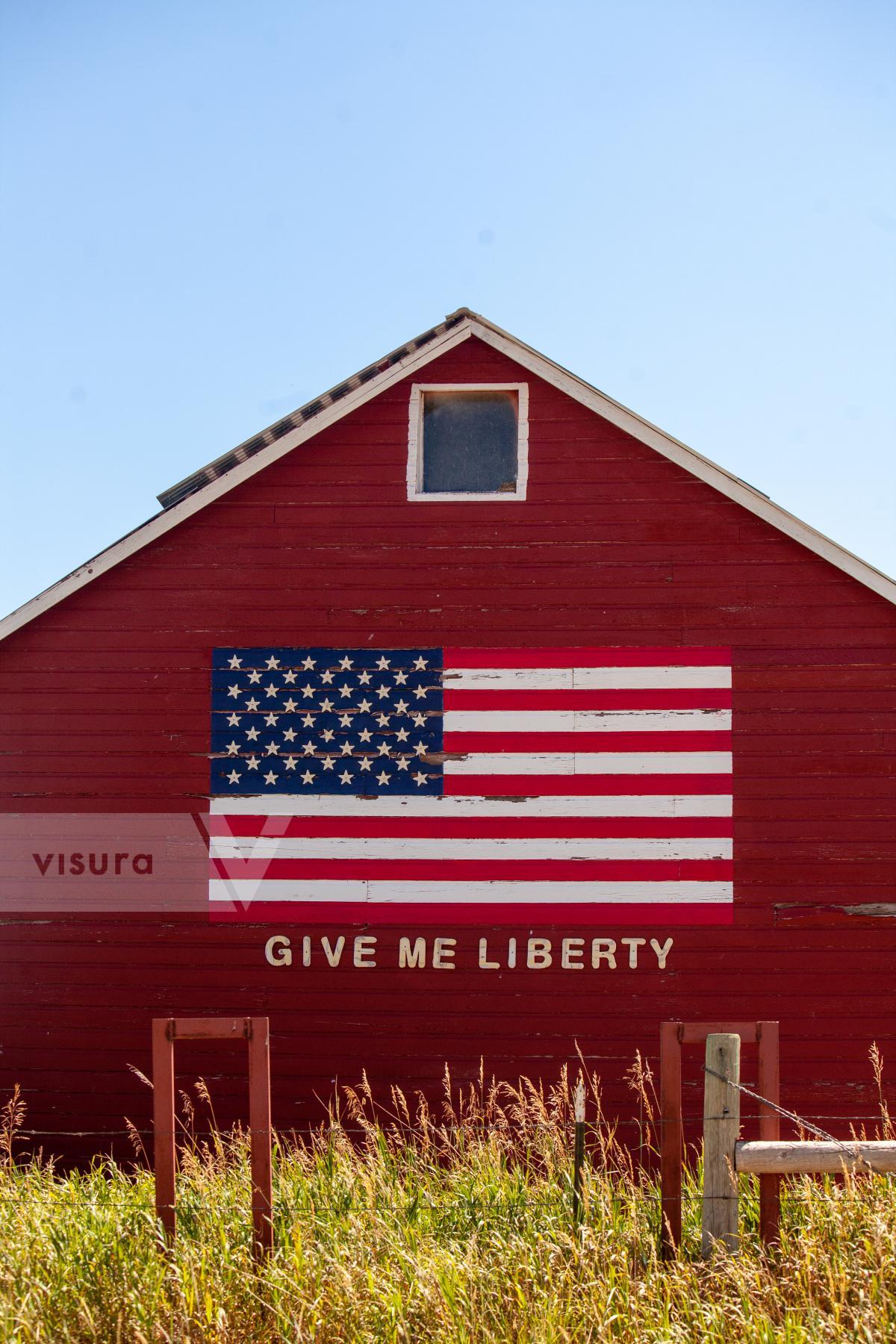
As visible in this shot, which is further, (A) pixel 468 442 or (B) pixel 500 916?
(A) pixel 468 442

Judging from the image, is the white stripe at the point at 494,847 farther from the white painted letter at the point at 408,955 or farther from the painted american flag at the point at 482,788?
the white painted letter at the point at 408,955

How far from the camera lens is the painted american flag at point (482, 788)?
351 inches

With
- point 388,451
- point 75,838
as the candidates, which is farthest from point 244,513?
point 75,838

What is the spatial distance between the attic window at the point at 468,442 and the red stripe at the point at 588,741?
6.46ft

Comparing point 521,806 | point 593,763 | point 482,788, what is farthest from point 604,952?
point 482,788

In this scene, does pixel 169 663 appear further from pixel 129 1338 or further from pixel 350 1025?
pixel 129 1338

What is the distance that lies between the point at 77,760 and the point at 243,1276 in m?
5.20

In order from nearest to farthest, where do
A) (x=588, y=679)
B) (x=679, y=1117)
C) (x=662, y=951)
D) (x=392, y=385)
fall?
(x=679, y=1117) < (x=662, y=951) < (x=588, y=679) < (x=392, y=385)

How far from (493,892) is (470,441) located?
371 cm

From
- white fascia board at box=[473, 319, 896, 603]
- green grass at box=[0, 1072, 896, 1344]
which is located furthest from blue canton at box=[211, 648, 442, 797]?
green grass at box=[0, 1072, 896, 1344]

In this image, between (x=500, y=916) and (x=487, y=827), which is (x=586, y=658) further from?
(x=500, y=916)

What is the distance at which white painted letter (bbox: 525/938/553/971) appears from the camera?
8.87m

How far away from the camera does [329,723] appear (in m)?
9.13

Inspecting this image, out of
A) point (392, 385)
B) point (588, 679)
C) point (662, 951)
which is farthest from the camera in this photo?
point (392, 385)
